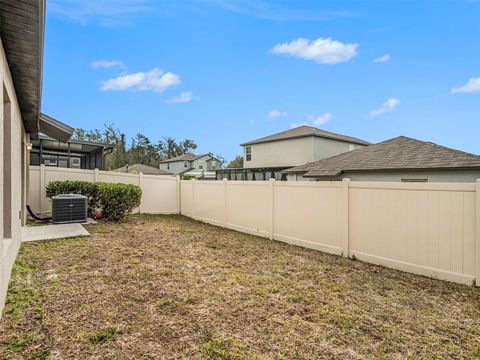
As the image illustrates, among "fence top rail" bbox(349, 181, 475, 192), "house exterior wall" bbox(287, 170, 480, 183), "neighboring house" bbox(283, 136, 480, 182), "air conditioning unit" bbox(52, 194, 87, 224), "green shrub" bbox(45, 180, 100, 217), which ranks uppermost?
"neighboring house" bbox(283, 136, 480, 182)

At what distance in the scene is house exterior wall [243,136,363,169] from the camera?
21828 mm

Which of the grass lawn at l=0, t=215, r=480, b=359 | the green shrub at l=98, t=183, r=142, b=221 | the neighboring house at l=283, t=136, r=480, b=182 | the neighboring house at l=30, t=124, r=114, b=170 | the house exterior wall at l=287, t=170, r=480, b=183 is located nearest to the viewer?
the grass lawn at l=0, t=215, r=480, b=359

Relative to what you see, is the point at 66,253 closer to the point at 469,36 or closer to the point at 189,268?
the point at 189,268

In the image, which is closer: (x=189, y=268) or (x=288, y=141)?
(x=189, y=268)

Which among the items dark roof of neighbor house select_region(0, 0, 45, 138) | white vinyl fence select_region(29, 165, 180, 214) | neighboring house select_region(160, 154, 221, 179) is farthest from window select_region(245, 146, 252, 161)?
dark roof of neighbor house select_region(0, 0, 45, 138)

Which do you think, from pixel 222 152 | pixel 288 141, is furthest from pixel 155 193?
pixel 222 152

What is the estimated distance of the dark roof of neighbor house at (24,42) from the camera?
286cm

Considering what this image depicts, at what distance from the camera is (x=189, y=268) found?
5012 mm

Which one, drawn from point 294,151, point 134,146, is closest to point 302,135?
point 294,151

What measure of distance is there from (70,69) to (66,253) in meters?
16.2

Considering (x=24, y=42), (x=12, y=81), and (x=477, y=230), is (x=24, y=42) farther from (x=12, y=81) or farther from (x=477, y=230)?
(x=477, y=230)

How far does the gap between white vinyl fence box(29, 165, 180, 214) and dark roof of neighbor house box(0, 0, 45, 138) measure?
5.91 meters

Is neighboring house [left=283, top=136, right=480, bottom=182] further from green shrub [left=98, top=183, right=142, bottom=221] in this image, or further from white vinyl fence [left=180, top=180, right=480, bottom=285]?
green shrub [left=98, top=183, right=142, bottom=221]

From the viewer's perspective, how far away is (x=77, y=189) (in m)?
10.0
